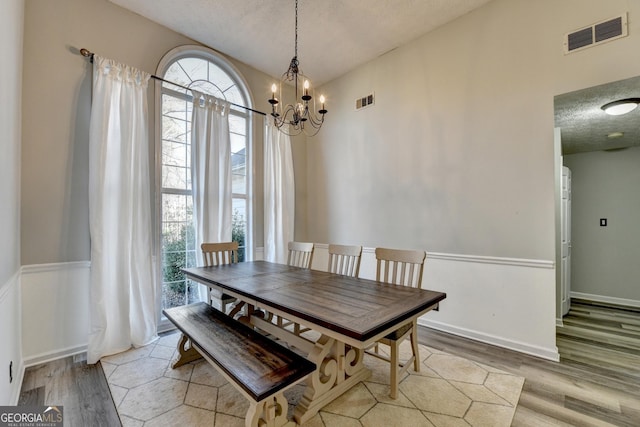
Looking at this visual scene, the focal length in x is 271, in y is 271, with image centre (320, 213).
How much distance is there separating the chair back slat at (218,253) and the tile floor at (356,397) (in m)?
0.99

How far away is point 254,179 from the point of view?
12.8 ft

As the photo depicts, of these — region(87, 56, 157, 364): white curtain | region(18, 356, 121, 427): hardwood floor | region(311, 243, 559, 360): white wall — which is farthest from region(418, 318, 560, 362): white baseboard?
region(87, 56, 157, 364): white curtain

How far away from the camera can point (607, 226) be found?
4.10 metres

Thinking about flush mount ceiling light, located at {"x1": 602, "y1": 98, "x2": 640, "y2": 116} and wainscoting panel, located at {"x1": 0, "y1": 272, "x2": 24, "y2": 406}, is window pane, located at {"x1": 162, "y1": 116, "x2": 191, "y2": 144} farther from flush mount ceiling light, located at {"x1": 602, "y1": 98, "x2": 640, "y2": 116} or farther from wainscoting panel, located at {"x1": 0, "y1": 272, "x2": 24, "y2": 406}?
flush mount ceiling light, located at {"x1": 602, "y1": 98, "x2": 640, "y2": 116}

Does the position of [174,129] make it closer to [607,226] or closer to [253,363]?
[253,363]

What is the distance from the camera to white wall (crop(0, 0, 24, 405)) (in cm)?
156

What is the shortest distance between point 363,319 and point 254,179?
2949 mm

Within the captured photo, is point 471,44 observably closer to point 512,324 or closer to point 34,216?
point 512,324

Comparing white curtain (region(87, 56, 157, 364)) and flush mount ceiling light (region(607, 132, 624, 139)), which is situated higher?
flush mount ceiling light (region(607, 132, 624, 139))

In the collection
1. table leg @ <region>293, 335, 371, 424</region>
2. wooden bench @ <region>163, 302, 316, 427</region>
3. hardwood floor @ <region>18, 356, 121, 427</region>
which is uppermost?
wooden bench @ <region>163, 302, 316, 427</region>

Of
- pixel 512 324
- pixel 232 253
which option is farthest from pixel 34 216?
pixel 512 324

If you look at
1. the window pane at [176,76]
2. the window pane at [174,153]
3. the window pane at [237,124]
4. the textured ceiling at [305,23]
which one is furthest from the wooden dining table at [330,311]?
the textured ceiling at [305,23]

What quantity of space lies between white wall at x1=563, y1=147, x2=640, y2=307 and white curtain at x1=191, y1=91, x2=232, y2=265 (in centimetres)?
540

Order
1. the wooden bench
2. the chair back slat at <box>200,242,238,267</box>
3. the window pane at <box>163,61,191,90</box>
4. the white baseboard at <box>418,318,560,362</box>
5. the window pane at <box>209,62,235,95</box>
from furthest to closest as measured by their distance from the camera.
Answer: the window pane at <box>209,62,235,95</box>, the window pane at <box>163,61,191,90</box>, the chair back slat at <box>200,242,238,267</box>, the white baseboard at <box>418,318,560,362</box>, the wooden bench
